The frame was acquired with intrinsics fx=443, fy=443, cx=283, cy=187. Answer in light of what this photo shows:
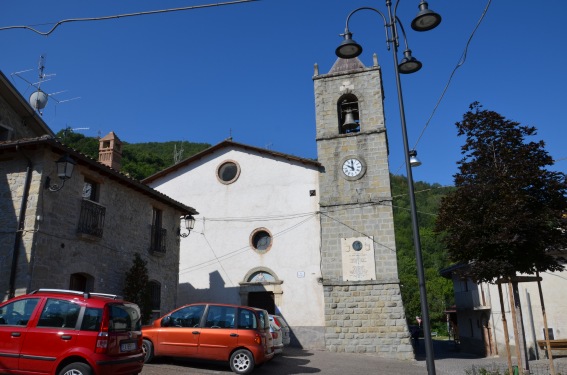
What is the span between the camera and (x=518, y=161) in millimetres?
9352

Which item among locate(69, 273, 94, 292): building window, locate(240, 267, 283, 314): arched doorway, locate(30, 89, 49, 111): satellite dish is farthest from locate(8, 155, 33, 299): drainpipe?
locate(240, 267, 283, 314): arched doorway

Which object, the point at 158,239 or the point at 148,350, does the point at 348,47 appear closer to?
the point at 148,350

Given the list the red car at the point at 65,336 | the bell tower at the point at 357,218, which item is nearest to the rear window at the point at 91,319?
the red car at the point at 65,336

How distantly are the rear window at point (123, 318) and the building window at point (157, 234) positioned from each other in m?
6.73

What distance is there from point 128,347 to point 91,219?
211 inches

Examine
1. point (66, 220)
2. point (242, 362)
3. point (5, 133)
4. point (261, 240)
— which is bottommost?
point (242, 362)

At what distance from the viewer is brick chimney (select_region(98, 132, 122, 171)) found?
1616 cm

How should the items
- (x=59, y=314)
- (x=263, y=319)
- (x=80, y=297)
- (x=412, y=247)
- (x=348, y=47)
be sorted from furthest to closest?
1. (x=412, y=247)
2. (x=263, y=319)
3. (x=348, y=47)
4. (x=80, y=297)
5. (x=59, y=314)

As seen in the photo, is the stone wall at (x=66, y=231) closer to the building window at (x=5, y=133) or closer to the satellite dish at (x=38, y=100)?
the building window at (x=5, y=133)

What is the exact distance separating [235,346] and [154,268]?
5867 millimetres

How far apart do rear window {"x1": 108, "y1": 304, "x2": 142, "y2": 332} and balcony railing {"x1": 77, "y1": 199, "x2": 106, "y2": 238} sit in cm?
437

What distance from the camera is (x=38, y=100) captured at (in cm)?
1589

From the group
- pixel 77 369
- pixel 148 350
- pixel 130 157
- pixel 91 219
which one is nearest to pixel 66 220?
pixel 91 219

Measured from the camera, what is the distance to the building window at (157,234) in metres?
14.4
